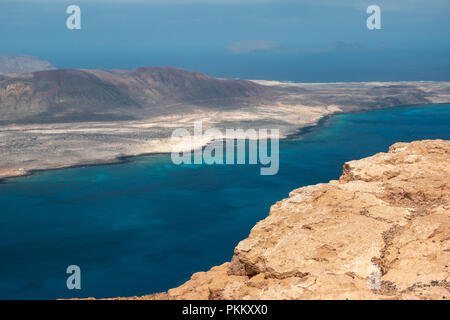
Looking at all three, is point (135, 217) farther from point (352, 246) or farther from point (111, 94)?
point (111, 94)

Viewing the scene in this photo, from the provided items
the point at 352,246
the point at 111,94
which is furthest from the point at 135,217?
the point at 111,94

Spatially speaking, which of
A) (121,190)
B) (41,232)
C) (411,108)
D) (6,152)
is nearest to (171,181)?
(121,190)

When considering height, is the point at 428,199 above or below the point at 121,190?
above

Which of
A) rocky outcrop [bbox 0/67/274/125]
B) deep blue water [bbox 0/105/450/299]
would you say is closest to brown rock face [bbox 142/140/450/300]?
deep blue water [bbox 0/105/450/299]

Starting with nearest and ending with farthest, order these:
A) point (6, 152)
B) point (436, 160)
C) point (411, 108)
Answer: point (436, 160) < point (6, 152) < point (411, 108)
